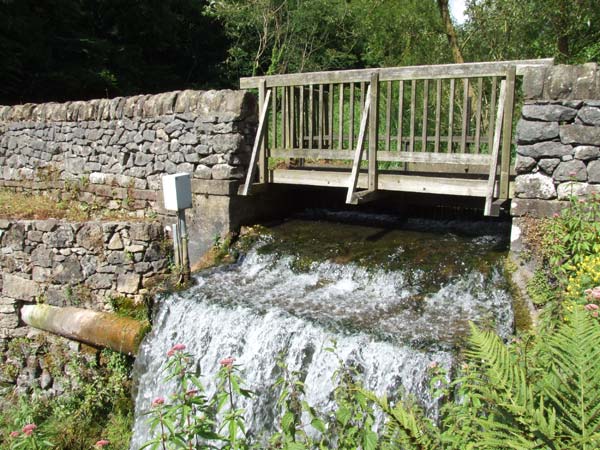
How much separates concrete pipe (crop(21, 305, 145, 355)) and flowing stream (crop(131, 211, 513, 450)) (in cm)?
34

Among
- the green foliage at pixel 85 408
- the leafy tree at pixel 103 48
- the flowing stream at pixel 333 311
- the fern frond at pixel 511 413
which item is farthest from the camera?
the leafy tree at pixel 103 48

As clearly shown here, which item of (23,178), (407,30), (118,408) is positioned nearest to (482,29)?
(407,30)

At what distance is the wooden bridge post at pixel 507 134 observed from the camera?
5.09 m

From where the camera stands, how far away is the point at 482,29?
38.7 feet

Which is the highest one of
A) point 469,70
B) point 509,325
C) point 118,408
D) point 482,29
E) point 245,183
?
point 482,29

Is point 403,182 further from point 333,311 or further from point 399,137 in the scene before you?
point 333,311

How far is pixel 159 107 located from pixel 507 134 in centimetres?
415

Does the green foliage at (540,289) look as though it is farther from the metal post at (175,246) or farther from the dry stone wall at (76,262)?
the dry stone wall at (76,262)

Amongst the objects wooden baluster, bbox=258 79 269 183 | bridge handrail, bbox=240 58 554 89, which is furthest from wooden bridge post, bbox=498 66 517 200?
wooden baluster, bbox=258 79 269 183

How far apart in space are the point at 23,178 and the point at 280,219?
461 cm

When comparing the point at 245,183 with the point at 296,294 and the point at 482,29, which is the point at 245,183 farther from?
the point at 482,29

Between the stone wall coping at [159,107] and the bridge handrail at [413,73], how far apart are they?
42cm

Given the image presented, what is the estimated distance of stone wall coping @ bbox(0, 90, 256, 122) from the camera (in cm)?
657

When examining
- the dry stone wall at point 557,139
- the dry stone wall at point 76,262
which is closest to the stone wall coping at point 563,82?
the dry stone wall at point 557,139
